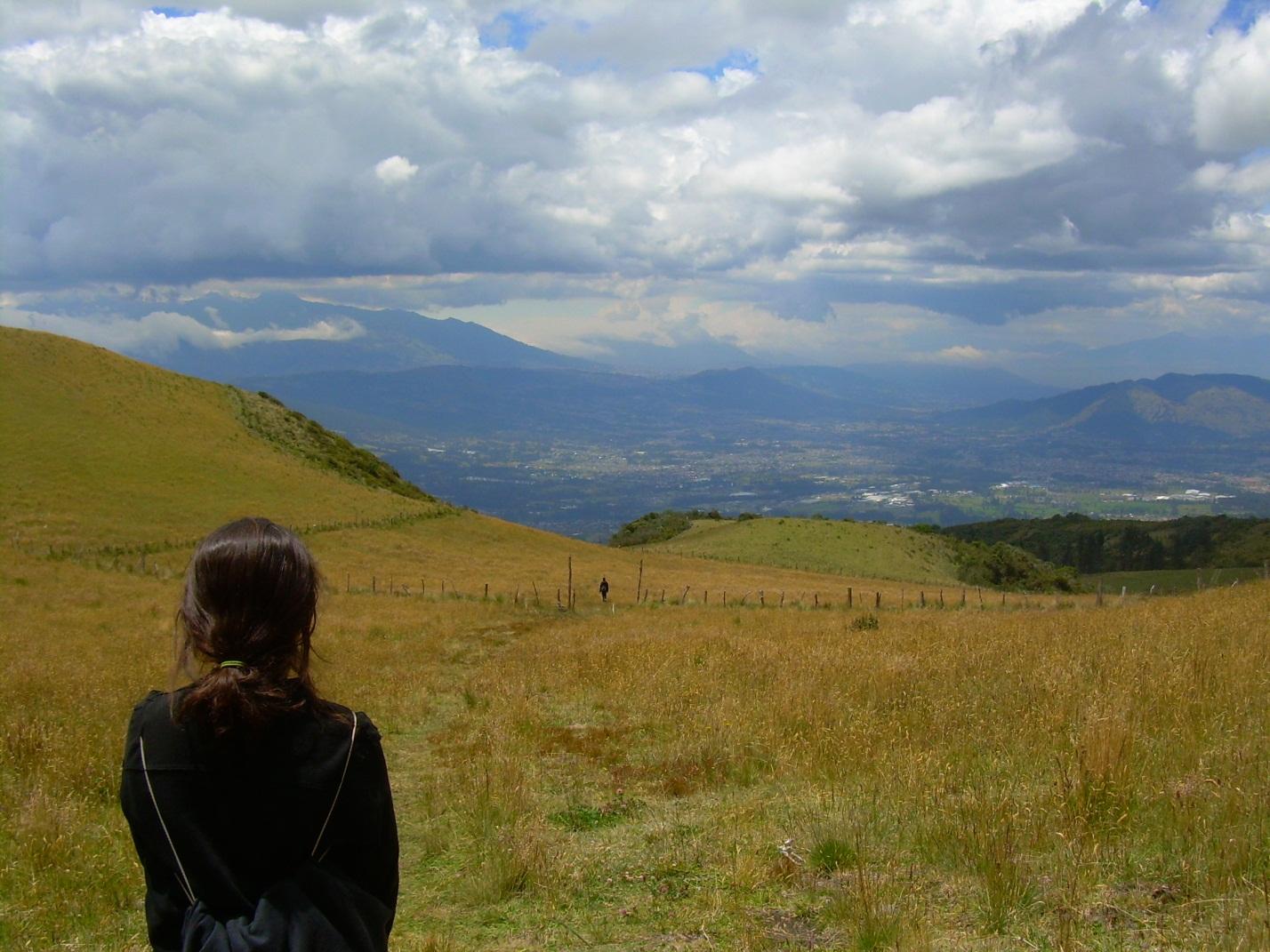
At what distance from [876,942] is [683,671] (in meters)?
7.53

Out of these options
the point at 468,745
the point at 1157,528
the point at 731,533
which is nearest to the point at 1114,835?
the point at 468,745

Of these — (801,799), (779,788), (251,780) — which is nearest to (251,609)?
(251,780)

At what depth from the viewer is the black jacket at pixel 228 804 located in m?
2.45

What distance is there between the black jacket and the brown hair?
4.1 inches

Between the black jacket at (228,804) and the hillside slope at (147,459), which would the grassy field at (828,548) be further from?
the black jacket at (228,804)

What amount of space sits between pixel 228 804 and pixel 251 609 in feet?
1.76

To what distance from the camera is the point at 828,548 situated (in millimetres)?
80250

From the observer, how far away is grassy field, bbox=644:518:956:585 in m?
74.9

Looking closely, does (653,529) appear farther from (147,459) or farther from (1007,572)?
(147,459)

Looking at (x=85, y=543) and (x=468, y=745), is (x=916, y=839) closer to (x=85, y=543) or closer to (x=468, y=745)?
(x=468, y=745)

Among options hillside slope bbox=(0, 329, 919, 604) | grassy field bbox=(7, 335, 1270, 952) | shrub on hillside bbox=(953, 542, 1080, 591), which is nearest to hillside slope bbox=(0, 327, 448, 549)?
hillside slope bbox=(0, 329, 919, 604)

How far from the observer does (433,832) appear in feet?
21.6

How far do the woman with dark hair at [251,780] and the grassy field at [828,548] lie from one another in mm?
68425

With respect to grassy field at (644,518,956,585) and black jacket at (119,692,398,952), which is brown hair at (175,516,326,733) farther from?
grassy field at (644,518,956,585)
